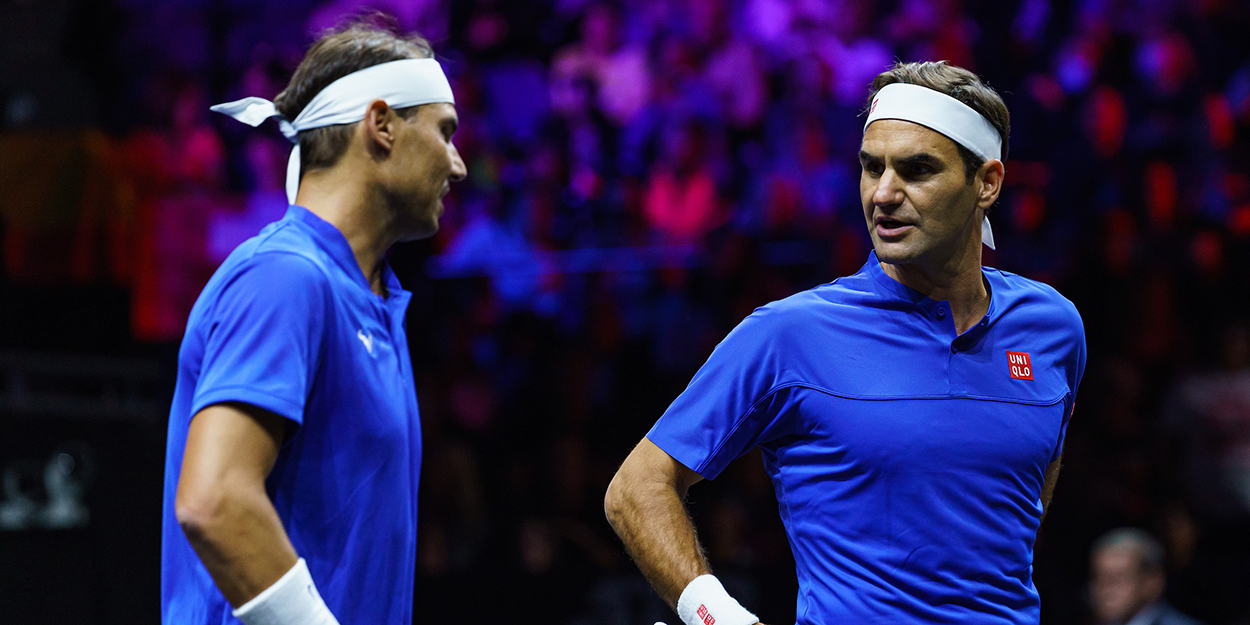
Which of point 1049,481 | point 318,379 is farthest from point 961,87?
point 318,379

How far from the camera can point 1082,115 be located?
7965mm

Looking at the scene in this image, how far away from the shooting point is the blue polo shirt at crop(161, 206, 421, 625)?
6.45ft

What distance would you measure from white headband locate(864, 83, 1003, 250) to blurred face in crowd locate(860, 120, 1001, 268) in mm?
17

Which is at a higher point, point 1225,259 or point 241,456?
point 241,456

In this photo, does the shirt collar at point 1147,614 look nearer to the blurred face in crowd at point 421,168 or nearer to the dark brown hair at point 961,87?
the dark brown hair at point 961,87

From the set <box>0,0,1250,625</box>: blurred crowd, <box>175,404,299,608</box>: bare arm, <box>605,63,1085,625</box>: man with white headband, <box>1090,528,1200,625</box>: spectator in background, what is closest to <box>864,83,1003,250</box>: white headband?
<box>605,63,1085,625</box>: man with white headband

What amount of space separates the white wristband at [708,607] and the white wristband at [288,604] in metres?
0.76

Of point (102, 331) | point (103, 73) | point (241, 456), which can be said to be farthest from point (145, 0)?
point (241, 456)

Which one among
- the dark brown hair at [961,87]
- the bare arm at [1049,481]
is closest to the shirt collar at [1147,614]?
the bare arm at [1049,481]

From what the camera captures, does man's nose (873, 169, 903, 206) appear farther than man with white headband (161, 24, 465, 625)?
Yes

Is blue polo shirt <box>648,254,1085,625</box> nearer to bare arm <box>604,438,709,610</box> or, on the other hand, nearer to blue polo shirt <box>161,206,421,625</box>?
bare arm <box>604,438,709,610</box>

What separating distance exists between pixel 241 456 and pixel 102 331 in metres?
6.83

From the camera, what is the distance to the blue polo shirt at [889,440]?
7.63 ft

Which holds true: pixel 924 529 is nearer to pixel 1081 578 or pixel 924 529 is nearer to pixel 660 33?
pixel 1081 578
